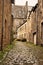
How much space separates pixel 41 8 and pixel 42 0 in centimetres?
103

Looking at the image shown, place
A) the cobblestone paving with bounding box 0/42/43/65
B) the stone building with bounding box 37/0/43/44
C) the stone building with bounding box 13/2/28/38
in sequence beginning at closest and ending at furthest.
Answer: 1. the cobblestone paving with bounding box 0/42/43/65
2. the stone building with bounding box 37/0/43/44
3. the stone building with bounding box 13/2/28/38

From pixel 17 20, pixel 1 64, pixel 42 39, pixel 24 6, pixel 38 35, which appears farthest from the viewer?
pixel 24 6

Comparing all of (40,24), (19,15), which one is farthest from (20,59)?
(19,15)

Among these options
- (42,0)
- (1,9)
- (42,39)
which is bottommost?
(42,39)

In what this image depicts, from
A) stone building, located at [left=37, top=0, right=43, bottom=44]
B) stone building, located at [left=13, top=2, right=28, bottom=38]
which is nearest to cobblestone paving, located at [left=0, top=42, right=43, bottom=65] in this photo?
stone building, located at [left=37, top=0, right=43, bottom=44]

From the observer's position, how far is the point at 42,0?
2053 cm

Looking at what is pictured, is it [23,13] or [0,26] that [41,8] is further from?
[23,13]

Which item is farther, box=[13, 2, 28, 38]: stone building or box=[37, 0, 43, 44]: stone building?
box=[13, 2, 28, 38]: stone building

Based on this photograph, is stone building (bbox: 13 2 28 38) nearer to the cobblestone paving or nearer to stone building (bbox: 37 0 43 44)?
stone building (bbox: 37 0 43 44)

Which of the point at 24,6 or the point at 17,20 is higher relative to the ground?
the point at 24,6

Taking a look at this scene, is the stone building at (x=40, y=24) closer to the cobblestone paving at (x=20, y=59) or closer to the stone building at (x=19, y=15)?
the cobblestone paving at (x=20, y=59)

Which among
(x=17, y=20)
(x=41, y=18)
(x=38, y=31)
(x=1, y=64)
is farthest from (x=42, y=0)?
(x=17, y=20)

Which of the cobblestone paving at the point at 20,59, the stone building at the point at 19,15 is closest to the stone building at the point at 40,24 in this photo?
the cobblestone paving at the point at 20,59

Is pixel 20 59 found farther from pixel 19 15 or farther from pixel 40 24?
pixel 19 15
